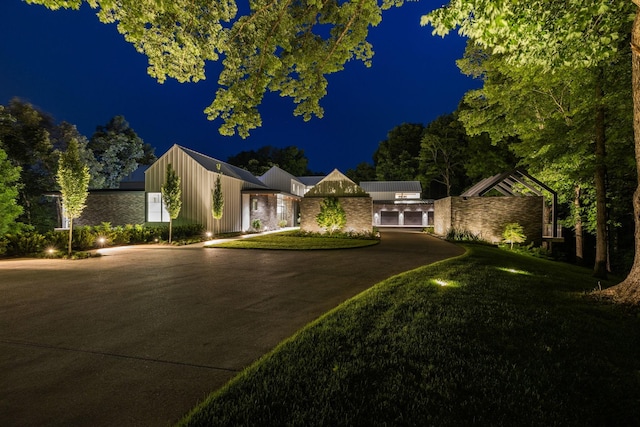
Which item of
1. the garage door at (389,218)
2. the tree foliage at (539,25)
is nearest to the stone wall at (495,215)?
the tree foliage at (539,25)

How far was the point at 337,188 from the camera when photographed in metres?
21.6

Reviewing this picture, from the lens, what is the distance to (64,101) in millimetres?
103312

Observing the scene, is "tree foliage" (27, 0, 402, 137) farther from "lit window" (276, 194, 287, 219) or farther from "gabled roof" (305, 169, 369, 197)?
"lit window" (276, 194, 287, 219)

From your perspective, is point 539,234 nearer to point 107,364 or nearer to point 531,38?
point 531,38

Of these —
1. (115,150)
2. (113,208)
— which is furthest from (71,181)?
(115,150)

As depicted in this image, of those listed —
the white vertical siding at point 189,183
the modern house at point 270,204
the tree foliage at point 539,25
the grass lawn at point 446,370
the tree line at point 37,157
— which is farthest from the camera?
the tree line at point 37,157

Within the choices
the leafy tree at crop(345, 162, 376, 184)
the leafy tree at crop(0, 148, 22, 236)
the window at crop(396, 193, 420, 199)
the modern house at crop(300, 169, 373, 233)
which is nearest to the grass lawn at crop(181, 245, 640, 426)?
the modern house at crop(300, 169, 373, 233)

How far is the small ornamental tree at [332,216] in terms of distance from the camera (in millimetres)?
20172

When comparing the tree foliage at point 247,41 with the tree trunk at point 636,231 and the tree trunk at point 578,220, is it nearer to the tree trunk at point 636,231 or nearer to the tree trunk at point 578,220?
the tree trunk at point 636,231

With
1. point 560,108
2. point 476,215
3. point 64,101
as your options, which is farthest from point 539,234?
point 64,101

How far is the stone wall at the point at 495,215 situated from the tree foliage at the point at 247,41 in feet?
44.4

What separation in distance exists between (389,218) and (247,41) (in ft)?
100

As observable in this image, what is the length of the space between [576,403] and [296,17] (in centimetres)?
849

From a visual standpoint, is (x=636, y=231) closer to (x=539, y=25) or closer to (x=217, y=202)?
(x=539, y=25)
